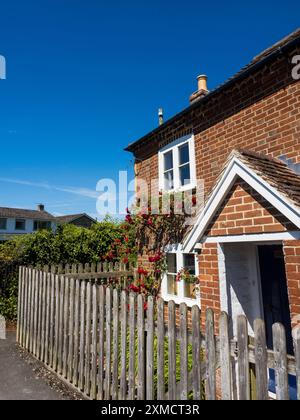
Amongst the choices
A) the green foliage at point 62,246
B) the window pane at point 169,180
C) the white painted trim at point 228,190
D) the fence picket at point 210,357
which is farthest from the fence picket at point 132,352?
the green foliage at point 62,246

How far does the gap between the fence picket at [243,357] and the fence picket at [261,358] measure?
0.11 metres

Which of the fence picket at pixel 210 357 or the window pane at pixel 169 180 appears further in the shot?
the window pane at pixel 169 180

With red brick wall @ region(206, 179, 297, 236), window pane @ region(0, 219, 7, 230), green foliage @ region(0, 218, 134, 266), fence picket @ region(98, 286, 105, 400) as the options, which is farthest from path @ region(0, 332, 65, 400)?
window pane @ region(0, 219, 7, 230)

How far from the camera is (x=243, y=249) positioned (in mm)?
5156

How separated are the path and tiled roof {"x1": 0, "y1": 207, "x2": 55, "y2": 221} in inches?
1837

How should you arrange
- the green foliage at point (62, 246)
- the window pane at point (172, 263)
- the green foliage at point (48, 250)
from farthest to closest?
1. the green foliage at point (62, 246)
2. the green foliage at point (48, 250)
3. the window pane at point (172, 263)

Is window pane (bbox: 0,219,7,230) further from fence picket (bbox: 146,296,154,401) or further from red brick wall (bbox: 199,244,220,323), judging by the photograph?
fence picket (bbox: 146,296,154,401)

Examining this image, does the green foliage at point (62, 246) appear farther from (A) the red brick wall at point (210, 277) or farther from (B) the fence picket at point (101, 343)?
(B) the fence picket at point (101, 343)

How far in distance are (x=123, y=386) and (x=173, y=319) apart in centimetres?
145

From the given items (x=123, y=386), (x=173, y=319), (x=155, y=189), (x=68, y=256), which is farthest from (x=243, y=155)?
(x=68, y=256)

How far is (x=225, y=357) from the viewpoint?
276 centimetres

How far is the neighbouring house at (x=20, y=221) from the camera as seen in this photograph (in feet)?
158
